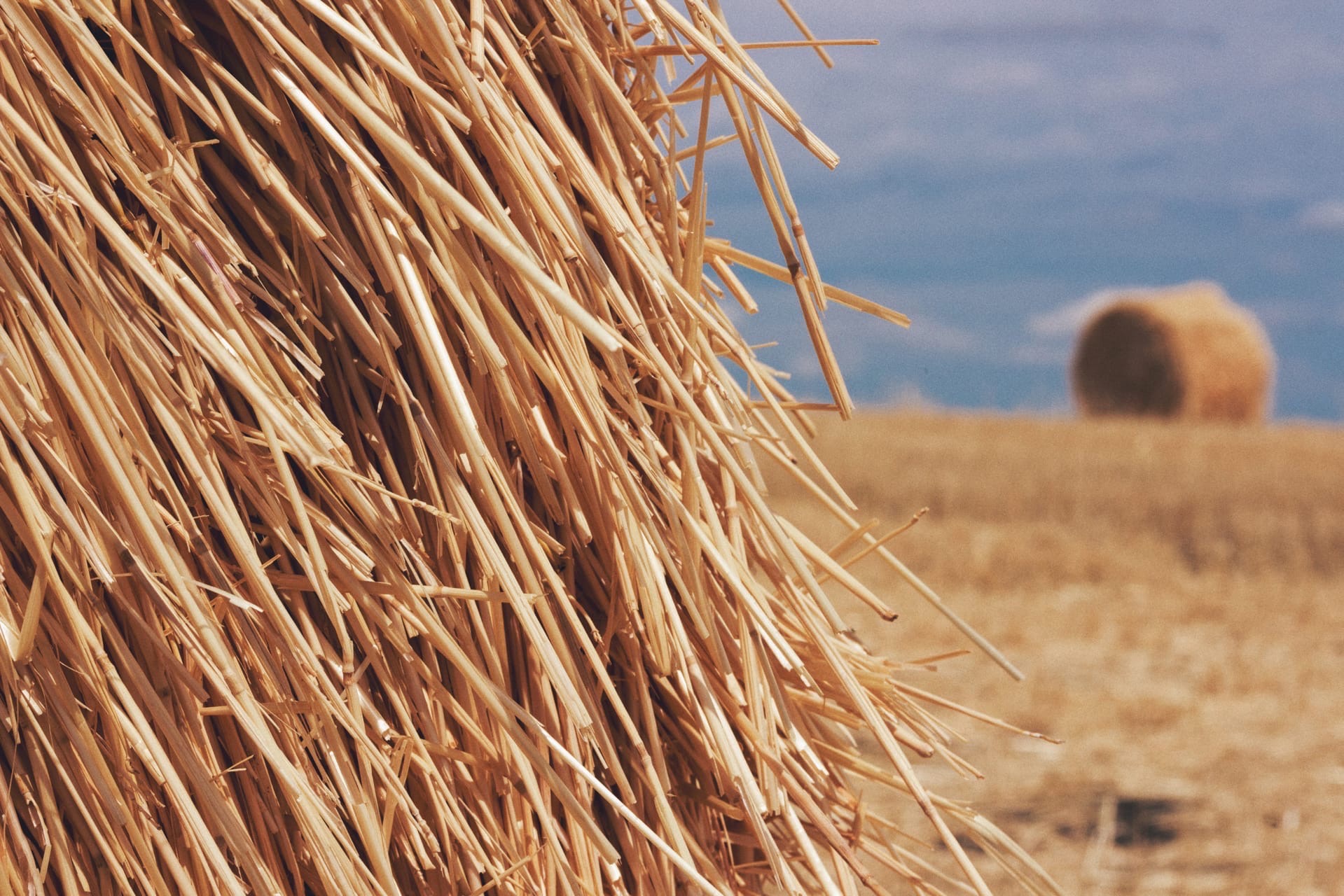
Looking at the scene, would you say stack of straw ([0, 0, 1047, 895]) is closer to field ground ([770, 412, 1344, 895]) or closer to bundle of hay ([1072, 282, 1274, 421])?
field ground ([770, 412, 1344, 895])

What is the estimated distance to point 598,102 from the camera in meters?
0.95


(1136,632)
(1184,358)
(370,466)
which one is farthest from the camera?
(1184,358)

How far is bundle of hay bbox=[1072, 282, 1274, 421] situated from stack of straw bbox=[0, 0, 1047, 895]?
39.1ft

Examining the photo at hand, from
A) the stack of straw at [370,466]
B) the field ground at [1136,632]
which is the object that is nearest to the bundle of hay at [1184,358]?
the field ground at [1136,632]

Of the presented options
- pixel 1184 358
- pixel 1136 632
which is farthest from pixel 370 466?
pixel 1184 358

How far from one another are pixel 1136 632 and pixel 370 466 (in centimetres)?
444

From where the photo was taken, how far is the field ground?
300 centimetres

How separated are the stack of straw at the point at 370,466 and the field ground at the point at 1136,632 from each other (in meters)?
2.10

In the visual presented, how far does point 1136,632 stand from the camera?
4.76 m

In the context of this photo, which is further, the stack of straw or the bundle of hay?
the bundle of hay

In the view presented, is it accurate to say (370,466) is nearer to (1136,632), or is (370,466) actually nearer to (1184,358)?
(1136,632)

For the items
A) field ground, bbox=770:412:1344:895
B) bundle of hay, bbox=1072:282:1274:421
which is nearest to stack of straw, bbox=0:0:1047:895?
field ground, bbox=770:412:1344:895

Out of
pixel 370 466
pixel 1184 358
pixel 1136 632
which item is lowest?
pixel 1184 358

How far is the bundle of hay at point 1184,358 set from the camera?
39.0ft
